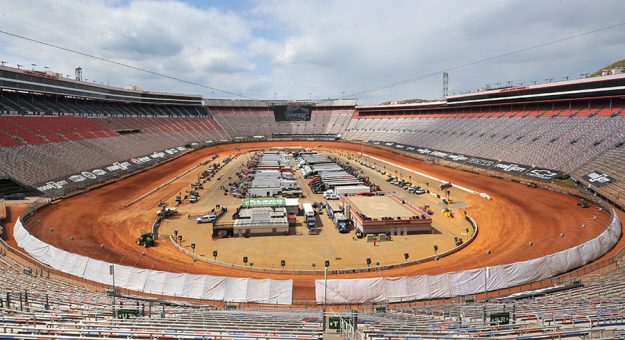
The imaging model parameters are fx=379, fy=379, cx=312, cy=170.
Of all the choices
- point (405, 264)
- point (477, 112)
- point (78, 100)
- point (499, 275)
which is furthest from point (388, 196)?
point (78, 100)

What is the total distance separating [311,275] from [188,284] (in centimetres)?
919

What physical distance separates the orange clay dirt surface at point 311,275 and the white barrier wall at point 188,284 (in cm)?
178

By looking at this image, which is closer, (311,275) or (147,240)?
(311,275)

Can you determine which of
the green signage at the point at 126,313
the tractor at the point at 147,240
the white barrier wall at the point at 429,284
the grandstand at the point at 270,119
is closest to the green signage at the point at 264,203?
the tractor at the point at 147,240

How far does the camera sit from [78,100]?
9588 centimetres

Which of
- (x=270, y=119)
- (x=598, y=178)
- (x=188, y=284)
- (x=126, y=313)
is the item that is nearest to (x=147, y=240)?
(x=188, y=284)

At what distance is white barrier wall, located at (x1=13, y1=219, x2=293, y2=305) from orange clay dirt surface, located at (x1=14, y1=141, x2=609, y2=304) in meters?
1.78

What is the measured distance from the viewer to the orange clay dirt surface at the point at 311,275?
30231mm

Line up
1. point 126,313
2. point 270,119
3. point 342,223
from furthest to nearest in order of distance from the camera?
point 270,119, point 342,223, point 126,313

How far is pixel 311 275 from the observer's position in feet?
95.1

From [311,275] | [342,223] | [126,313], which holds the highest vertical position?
[342,223]

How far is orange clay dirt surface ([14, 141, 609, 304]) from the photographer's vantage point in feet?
99.2

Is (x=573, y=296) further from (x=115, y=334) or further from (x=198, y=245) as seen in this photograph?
(x=198, y=245)

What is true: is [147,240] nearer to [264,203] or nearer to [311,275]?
[264,203]
